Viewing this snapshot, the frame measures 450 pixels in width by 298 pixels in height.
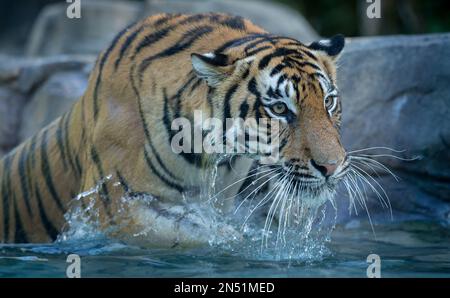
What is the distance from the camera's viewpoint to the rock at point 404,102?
4.62 m

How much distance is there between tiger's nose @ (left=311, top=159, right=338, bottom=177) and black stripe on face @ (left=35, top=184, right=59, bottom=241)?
1450mm

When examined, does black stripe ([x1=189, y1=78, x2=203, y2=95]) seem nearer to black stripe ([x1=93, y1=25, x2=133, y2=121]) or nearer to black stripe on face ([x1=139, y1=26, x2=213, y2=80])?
black stripe on face ([x1=139, y1=26, x2=213, y2=80])

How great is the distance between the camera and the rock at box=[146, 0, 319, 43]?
9.05 metres

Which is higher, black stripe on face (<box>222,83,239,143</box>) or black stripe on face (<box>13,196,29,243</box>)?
black stripe on face (<box>222,83,239,143</box>)

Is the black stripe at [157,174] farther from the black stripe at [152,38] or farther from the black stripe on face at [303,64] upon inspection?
the black stripe on face at [303,64]

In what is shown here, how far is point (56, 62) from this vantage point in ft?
20.9

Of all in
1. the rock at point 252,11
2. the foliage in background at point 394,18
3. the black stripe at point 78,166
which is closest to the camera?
the black stripe at point 78,166

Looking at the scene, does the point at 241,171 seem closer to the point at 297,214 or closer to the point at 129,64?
the point at 297,214

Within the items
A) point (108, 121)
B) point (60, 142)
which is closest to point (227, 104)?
point (108, 121)

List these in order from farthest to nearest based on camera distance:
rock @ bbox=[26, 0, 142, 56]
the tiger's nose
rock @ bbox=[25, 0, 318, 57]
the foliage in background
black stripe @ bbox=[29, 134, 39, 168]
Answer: the foliage in background < rock @ bbox=[26, 0, 142, 56] < rock @ bbox=[25, 0, 318, 57] < black stripe @ bbox=[29, 134, 39, 168] < the tiger's nose

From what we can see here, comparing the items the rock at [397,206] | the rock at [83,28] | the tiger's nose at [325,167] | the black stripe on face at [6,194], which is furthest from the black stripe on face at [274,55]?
the rock at [83,28]

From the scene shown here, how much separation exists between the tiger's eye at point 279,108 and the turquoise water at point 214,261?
2.03ft

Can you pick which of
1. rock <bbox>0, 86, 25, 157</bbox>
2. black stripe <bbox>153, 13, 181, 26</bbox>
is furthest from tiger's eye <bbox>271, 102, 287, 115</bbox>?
rock <bbox>0, 86, 25, 157</bbox>
